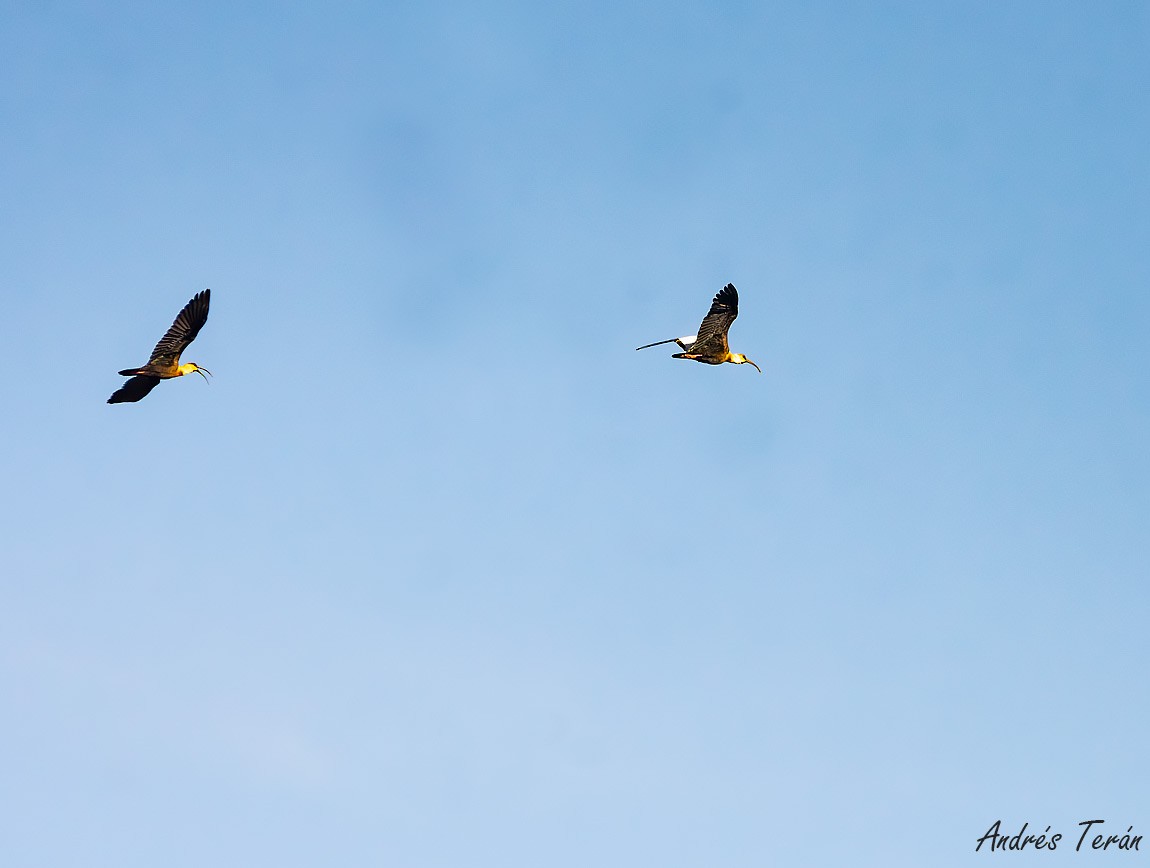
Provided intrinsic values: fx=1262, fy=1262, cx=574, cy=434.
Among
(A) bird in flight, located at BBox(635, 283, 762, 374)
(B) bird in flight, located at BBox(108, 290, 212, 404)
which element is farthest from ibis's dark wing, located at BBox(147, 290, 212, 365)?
(A) bird in flight, located at BBox(635, 283, 762, 374)

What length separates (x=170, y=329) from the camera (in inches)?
1996

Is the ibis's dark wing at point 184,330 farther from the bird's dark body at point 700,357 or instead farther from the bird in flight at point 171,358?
the bird's dark body at point 700,357

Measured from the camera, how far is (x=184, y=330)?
166ft

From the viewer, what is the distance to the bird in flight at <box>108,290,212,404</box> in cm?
5022

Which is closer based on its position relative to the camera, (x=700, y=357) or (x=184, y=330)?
(x=184, y=330)

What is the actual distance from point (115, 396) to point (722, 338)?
25395mm

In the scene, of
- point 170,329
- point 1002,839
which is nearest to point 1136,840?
point 1002,839

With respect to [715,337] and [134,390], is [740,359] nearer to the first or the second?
[715,337]

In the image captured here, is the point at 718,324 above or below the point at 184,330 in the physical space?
above

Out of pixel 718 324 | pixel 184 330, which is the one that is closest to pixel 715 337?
pixel 718 324

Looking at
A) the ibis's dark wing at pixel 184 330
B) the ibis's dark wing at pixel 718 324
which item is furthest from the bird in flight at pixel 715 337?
the ibis's dark wing at pixel 184 330

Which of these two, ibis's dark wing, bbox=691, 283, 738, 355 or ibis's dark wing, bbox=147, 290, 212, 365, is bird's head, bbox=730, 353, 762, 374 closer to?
ibis's dark wing, bbox=691, 283, 738, 355

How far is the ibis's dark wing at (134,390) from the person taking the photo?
170 feet

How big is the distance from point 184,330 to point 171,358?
6.31 feet
